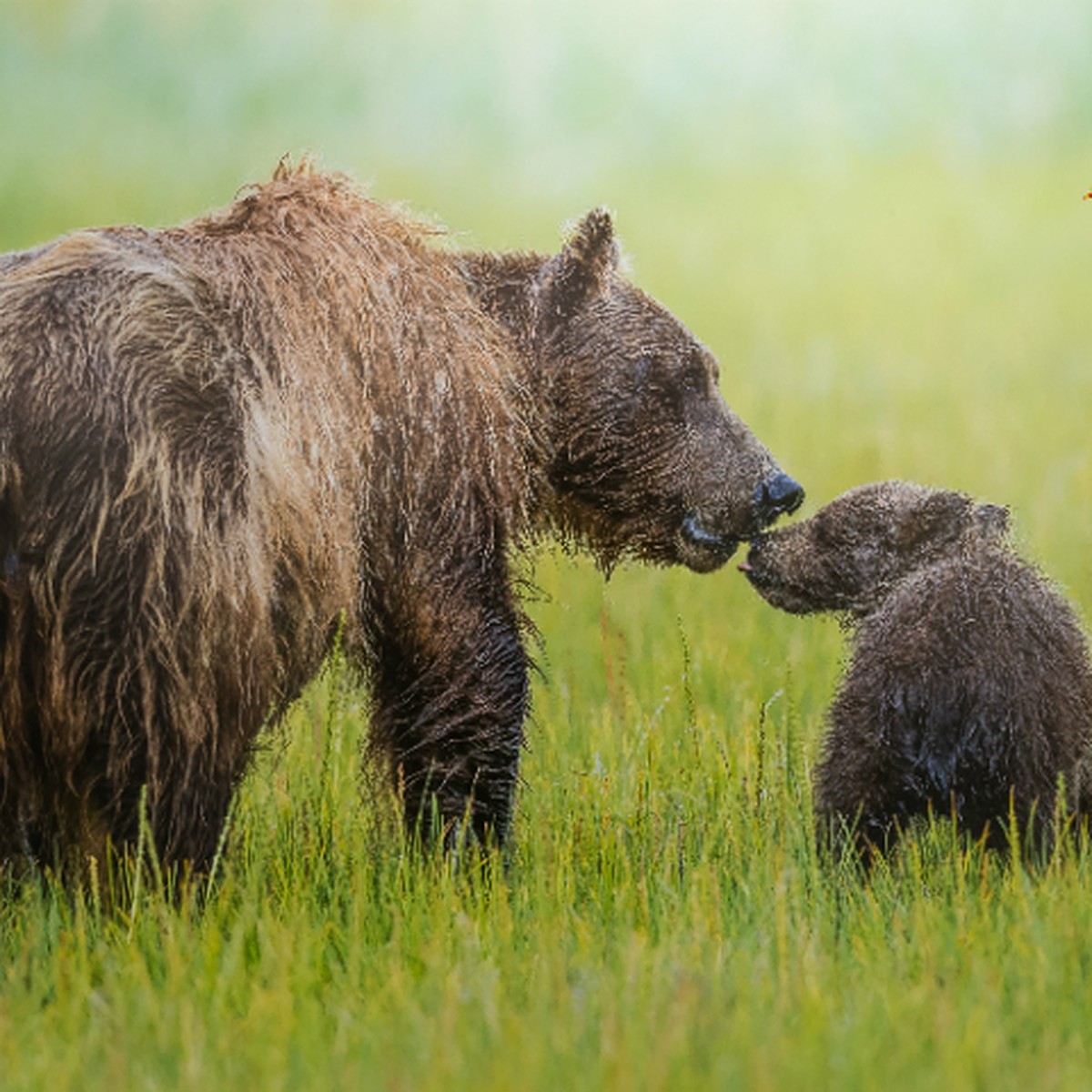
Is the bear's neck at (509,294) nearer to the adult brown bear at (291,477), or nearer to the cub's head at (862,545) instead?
the adult brown bear at (291,477)

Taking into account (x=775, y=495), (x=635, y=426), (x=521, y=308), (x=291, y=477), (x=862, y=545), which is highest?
(x=521, y=308)

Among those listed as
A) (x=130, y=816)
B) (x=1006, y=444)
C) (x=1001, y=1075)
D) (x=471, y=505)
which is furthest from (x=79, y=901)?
(x=1006, y=444)

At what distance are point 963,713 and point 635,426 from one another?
1.42 metres

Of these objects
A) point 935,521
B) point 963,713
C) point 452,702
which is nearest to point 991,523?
point 935,521

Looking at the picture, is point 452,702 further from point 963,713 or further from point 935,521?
point 935,521

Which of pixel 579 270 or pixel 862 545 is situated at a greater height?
pixel 579 270

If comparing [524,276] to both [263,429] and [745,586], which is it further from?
[745,586]

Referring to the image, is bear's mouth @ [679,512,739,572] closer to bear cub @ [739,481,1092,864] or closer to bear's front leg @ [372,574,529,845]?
bear cub @ [739,481,1092,864]

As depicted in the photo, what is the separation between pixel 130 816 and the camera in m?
3.76

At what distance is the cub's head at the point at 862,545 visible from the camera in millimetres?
5223

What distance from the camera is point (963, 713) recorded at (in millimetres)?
4434

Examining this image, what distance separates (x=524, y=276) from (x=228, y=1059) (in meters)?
2.82

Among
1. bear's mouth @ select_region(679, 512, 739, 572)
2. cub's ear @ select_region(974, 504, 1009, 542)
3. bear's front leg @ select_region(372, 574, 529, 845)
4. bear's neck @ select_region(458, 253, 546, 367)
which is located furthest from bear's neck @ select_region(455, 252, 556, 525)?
cub's ear @ select_region(974, 504, 1009, 542)

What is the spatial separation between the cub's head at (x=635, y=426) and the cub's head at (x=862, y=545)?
0.12 m
